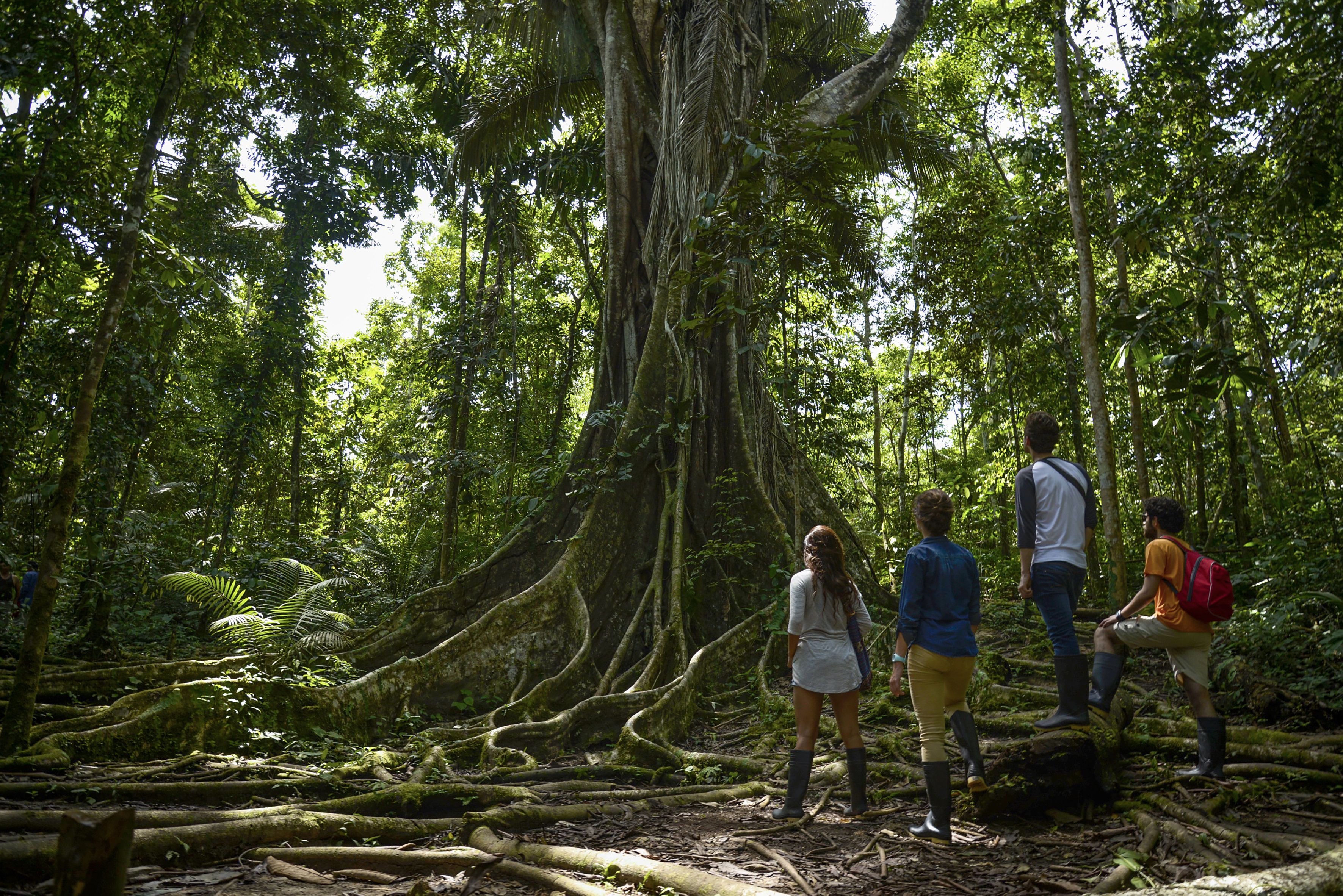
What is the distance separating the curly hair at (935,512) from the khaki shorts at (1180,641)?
126cm

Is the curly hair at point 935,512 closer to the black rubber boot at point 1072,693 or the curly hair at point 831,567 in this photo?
the curly hair at point 831,567

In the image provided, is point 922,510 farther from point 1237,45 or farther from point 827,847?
point 1237,45

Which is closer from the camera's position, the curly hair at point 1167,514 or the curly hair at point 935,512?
the curly hair at point 935,512

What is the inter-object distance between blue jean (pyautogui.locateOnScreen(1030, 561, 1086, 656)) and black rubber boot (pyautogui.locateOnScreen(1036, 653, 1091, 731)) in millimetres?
43

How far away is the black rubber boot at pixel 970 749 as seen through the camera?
12.3 feet

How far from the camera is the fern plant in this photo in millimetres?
5852

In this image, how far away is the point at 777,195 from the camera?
663 cm

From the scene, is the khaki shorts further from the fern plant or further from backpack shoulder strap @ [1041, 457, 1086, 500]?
the fern plant

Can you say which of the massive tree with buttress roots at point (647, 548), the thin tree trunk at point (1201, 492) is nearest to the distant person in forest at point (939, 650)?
the massive tree with buttress roots at point (647, 548)

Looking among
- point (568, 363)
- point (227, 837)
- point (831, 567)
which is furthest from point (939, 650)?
point (568, 363)

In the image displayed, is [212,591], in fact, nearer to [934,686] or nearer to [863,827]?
[863,827]

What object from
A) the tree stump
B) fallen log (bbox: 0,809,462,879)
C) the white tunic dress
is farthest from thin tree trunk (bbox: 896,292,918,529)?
the tree stump

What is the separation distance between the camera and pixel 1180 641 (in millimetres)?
4156

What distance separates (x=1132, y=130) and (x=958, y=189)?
4.03 meters
